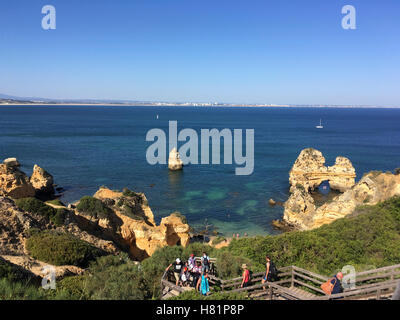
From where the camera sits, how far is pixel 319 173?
51531mm

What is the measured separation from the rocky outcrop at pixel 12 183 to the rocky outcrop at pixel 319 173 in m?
39.5

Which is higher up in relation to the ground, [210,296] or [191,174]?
[210,296]

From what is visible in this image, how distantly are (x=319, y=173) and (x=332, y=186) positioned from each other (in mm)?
3208

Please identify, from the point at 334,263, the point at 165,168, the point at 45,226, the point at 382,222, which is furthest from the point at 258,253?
the point at 165,168

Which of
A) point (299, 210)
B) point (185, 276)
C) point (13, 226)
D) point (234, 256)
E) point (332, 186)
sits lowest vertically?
point (332, 186)

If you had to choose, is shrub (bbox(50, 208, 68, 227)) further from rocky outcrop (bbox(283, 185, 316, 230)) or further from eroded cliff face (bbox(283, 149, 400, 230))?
rocky outcrop (bbox(283, 185, 316, 230))

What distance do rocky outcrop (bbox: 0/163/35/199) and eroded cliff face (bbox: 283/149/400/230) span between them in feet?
107

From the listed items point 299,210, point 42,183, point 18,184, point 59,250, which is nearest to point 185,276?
point 59,250

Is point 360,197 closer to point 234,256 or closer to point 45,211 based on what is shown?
point 234,256

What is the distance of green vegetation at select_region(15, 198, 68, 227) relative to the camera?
18406 mm

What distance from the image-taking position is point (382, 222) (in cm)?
1681

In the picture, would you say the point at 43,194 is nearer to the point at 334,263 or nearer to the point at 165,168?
the point at 165,168

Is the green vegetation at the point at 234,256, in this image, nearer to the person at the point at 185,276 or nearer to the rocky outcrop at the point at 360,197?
the person at the point at 185,276

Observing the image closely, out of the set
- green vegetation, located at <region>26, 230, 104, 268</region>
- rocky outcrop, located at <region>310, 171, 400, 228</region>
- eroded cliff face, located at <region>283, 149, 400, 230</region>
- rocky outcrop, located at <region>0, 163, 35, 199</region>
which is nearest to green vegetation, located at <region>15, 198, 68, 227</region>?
green vegetation, located at <region>26, 230, 104, 268</region>
